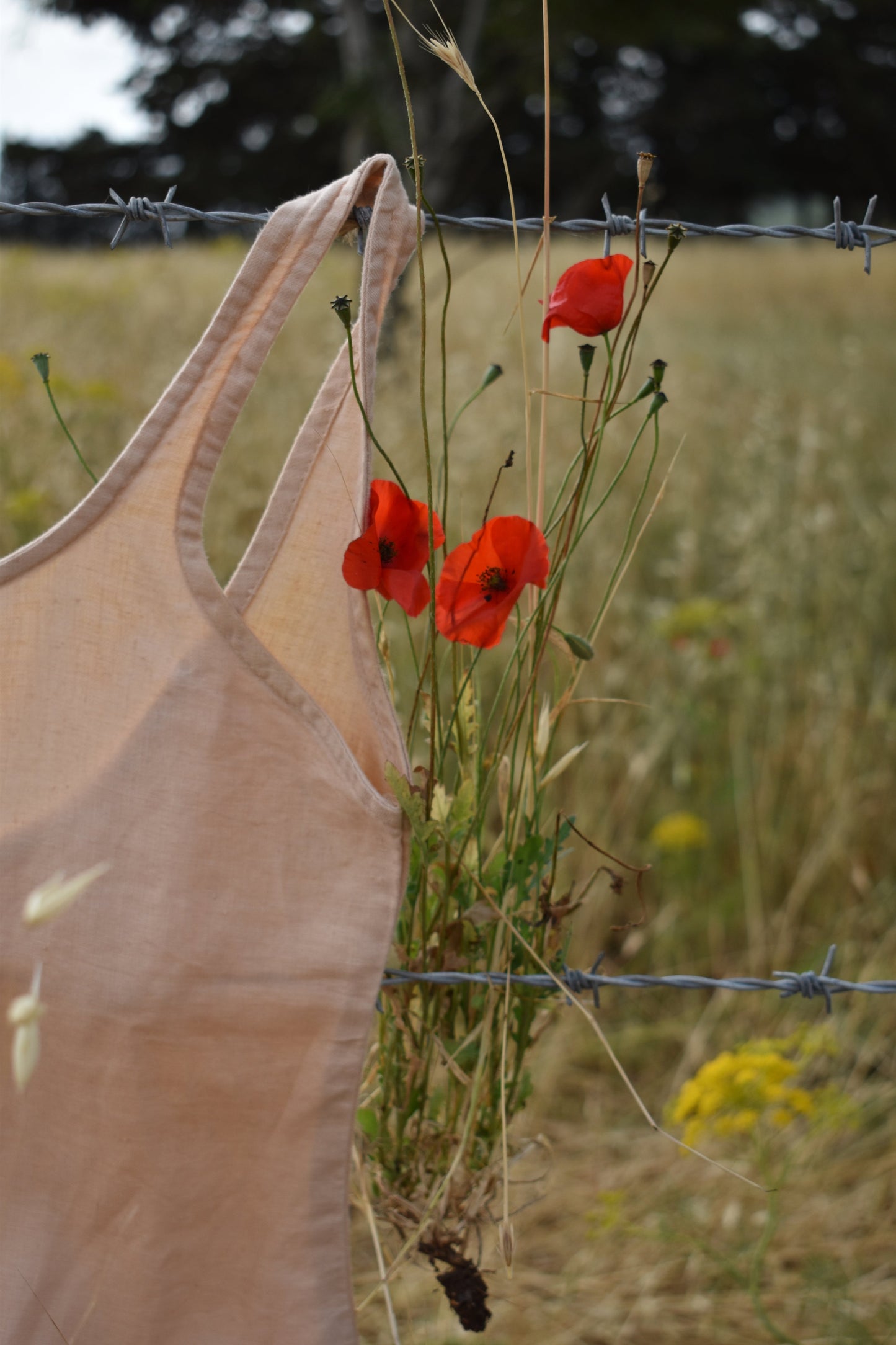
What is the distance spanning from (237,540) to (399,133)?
2.98 m

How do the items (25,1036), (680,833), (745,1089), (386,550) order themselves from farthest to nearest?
(680,833) < (745,1089) < (386,550) < (25,1036)

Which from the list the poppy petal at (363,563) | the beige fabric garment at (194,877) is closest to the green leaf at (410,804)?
the beige fabric garment at (194,877)

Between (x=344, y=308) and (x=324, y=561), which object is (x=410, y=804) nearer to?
(x=324, y=561)

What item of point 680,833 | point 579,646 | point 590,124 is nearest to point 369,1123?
point 579,646

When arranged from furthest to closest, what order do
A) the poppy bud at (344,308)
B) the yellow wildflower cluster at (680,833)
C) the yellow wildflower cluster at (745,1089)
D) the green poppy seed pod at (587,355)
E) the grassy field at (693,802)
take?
the yellow wildflower cluster at (680,833)
the grassy field at (693,802)
the yellow wildflower cluster at (745,1089)
the green poppy seed pod at (587,355)
the poppy bud at (344,308)

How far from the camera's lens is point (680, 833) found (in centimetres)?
189

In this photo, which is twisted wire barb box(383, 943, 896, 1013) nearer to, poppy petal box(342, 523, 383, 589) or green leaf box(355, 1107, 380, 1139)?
green leaf box(355, 1107, 380, 1139)

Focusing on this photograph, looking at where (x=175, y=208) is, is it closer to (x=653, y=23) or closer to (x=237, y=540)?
(x=237, y=540)

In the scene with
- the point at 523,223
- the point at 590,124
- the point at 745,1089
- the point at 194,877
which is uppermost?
the point at 590,124

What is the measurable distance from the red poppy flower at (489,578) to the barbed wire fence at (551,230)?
242mm

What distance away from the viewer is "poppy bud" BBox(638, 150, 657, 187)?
2.14 feet

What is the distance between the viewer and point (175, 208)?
0.82 meters

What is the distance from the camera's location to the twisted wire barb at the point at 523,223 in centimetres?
77

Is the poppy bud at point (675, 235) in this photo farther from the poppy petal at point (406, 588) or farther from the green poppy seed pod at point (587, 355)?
the poppy petal at point (406, 588)
